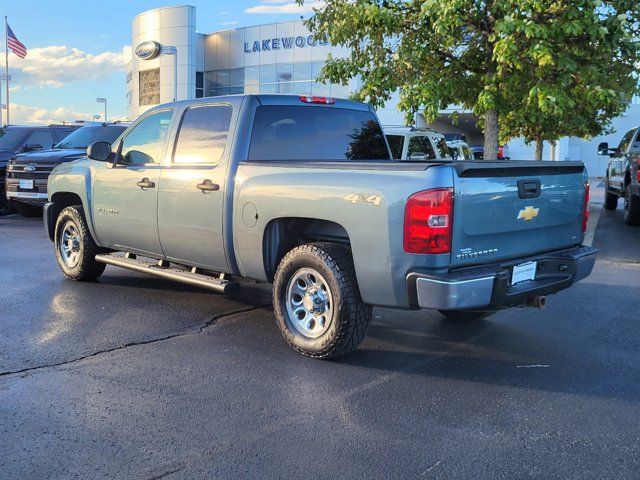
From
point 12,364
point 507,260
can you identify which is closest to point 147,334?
point 12,364

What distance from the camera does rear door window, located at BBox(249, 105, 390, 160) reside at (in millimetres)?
5625

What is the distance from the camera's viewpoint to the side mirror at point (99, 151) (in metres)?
6.62

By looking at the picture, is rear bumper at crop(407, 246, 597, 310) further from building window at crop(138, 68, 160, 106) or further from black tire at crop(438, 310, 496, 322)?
building window at crop(138, 68, 160, 106)

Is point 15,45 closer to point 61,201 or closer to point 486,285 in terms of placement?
point 61,201

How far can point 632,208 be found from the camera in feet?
41.7

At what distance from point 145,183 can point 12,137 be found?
1136cm

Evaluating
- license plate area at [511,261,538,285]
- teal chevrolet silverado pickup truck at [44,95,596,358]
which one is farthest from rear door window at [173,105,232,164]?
license plate area at [511,261,538,285]

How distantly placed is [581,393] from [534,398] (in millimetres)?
337

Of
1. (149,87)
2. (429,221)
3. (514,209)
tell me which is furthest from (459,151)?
(149,87)

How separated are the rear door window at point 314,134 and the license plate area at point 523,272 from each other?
2.11 metres

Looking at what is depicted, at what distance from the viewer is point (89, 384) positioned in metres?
4.34

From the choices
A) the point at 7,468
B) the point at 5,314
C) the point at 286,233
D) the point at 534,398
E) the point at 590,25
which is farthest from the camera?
the point at 590,25

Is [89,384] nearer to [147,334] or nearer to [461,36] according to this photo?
[147,334]

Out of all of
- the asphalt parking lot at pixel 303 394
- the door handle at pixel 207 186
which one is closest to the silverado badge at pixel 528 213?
the asphalt parking lot at pixel 303 394
